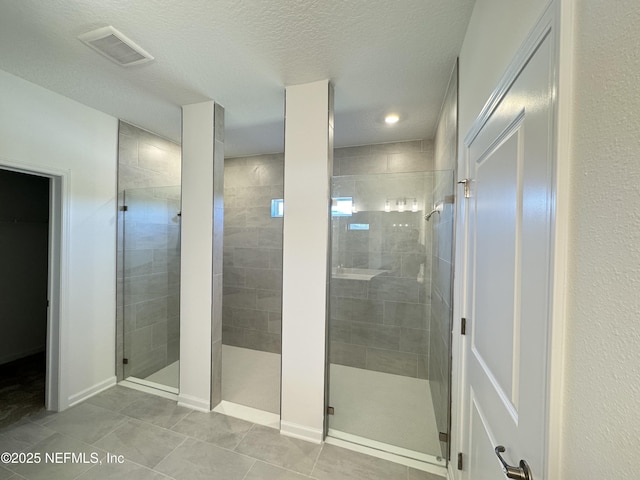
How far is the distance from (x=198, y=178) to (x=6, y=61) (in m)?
1.41

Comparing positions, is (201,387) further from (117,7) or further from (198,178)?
(117,7)

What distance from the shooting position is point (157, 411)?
86.7 inches

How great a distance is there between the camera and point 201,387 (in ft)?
7.36

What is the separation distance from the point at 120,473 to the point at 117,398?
0.98 meters

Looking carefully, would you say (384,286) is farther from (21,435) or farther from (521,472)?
(21,435)

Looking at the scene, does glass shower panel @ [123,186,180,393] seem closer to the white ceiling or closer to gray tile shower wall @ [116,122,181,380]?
gray tile shower wall @ [116,122,181,380]

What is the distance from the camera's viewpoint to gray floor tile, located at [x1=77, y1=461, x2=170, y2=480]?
5.18ft

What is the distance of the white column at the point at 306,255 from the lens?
190 centimetres

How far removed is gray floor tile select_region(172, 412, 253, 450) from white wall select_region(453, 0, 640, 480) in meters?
2.08

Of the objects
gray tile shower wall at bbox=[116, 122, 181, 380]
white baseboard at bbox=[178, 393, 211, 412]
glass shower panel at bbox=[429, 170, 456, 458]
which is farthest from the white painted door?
gray tile shower wall at bbox=[116, 122, 181, 380]

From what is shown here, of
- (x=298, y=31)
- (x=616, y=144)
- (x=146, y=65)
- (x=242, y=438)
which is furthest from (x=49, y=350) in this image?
(x=616, y=144)

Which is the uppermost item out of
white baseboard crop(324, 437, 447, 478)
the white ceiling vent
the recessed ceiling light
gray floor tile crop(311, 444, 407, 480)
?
the white ceiling vent

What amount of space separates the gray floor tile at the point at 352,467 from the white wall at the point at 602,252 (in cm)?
149

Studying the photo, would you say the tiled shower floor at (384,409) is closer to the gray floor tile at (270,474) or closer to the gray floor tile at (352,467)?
the gray floor tile at (352,467)
